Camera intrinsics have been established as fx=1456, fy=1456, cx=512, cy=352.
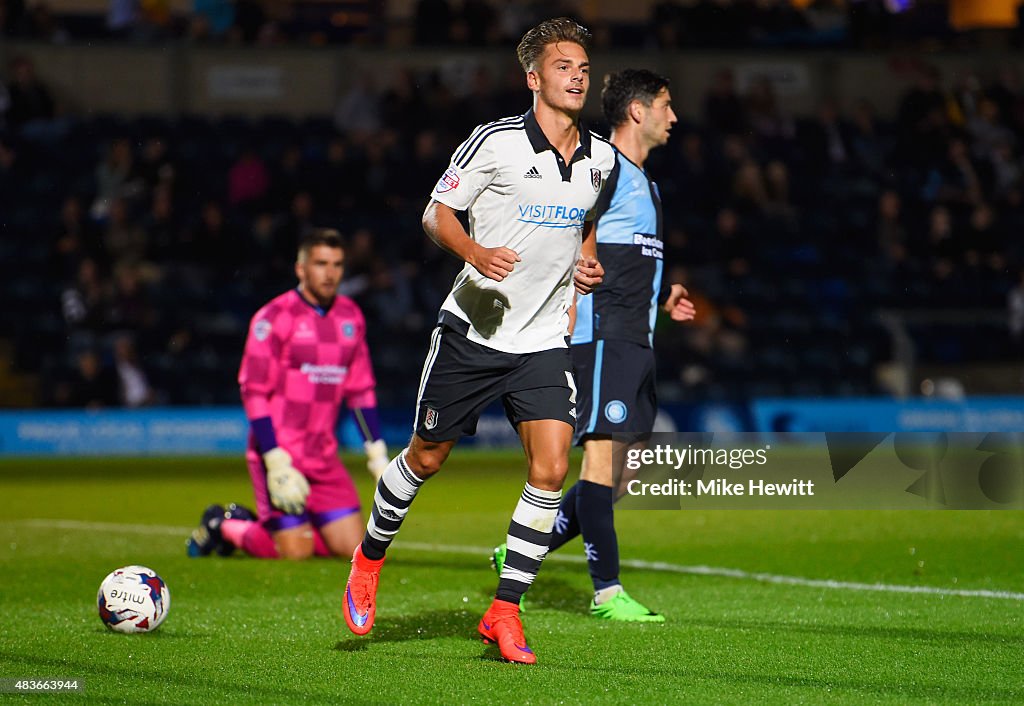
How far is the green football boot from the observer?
6.53 meters

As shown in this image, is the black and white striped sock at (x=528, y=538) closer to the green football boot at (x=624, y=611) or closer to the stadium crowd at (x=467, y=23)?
the green football boot at (x=624, y=611)

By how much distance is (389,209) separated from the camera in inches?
750

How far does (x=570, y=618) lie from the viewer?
6652 mm

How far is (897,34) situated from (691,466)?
17.4m

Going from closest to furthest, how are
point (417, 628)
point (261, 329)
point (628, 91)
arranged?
point (417, 628)
point (628, 91)
point (261, 329)

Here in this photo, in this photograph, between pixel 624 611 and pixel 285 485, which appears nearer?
pixel 624 611

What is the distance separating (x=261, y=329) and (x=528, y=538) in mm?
3702

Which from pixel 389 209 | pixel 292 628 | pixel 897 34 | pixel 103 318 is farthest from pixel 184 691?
pixel 897 34

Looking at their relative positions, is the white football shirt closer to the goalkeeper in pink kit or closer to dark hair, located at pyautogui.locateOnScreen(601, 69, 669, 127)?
dark hair, located at pyautogui.locateOnScreen(601, 69, 669, 127)

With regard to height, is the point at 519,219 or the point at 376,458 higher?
the point at 519,219

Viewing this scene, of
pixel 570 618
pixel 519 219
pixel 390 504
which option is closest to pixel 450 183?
pixel 519 219

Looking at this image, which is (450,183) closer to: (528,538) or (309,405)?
(528,538)

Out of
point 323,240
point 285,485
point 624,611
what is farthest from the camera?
point 323,240

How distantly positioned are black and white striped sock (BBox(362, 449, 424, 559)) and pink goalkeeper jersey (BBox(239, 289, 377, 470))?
10.3 feet
